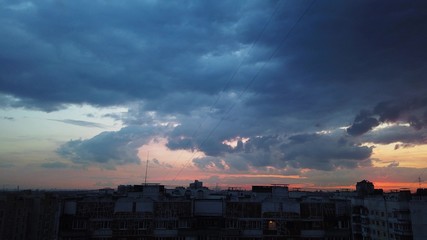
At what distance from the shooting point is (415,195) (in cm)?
7006

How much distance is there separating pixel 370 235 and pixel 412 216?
12.6 metres

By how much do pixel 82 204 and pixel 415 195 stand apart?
6367 cm

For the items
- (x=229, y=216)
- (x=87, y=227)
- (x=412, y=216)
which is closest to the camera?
(x=412, y=216)

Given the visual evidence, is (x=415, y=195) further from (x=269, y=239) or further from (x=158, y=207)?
(x=158, y=207)

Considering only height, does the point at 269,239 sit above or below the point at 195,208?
below

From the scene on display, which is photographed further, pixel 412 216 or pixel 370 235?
pixel 370 235

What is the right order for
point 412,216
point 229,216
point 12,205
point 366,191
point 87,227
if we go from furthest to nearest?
point 12,205 → point 366,191 → point 229,216 → point 87,227 → point 412,216

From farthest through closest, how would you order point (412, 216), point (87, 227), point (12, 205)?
point (12, 205)
point (87, 227)
point (412, 216)

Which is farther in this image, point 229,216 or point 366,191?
point 366,191

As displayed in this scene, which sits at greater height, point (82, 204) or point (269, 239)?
point (82, 204)

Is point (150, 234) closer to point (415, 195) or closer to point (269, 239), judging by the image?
point (269, 239)

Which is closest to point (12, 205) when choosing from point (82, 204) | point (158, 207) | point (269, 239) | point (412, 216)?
point (82, 204)

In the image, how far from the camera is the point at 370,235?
70.0 m

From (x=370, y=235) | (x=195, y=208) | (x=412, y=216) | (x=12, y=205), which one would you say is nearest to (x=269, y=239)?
(x=195, y=208)
